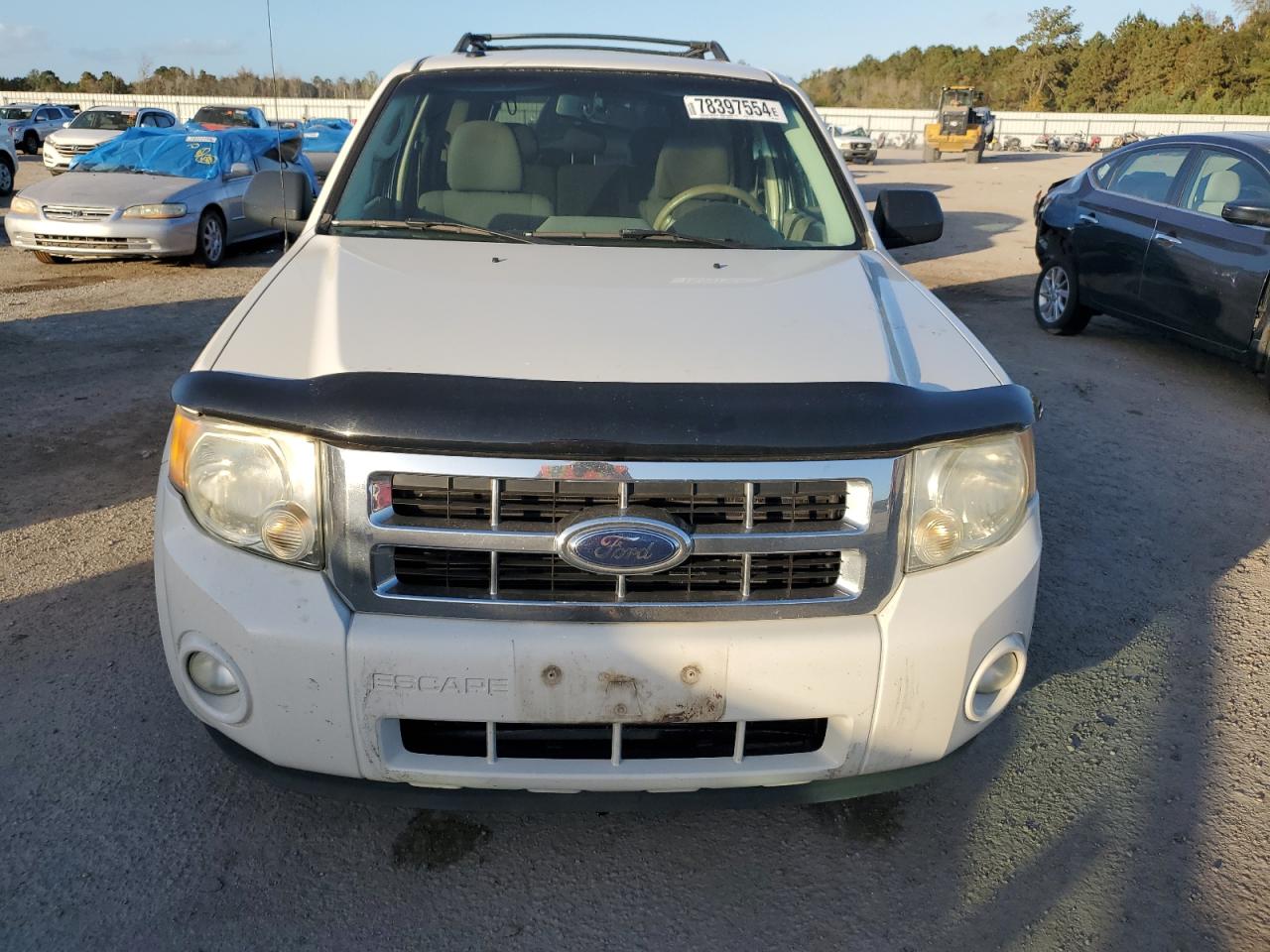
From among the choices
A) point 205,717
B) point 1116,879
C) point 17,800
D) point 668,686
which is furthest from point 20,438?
point 1116,879

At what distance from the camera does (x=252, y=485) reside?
2018 mm

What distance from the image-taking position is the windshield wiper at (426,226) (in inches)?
123

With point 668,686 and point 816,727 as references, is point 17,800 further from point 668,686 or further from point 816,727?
point 816,727

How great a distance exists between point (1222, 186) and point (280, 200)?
6417 mm

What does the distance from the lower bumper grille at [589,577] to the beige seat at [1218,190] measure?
6268 mm

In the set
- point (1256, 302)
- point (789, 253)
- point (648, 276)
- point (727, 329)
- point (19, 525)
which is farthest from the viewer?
point (1256, 302)

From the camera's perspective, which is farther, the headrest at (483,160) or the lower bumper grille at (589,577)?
the headrest at (483,160)

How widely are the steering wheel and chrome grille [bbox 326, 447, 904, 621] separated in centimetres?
161

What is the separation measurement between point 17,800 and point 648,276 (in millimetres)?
2106

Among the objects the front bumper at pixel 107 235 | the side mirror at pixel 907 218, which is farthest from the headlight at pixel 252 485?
the front bumper at pixel 107 235

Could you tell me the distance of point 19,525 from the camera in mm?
4277

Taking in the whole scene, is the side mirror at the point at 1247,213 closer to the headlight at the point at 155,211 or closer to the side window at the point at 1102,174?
the side window at the point at 1102,174

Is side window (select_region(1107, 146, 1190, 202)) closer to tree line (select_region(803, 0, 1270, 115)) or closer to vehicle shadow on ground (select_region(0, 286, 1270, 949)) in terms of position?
vehicle shadow on ground (select_region(0, 286, 1270, 949))

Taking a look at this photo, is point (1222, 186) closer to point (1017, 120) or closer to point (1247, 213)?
point (1247, 213)
